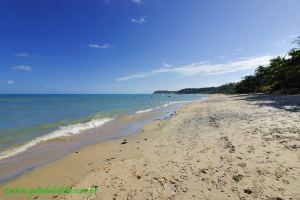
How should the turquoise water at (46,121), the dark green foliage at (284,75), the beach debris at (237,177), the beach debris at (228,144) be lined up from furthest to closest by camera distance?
the dark green foliage at (284,75) < the turquoise water at (46,121) < the beach debris at (228,144) < the beach debris at (237,177)

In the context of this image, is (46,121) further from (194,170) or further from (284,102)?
(284,102)

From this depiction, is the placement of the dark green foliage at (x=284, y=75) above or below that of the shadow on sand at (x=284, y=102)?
above

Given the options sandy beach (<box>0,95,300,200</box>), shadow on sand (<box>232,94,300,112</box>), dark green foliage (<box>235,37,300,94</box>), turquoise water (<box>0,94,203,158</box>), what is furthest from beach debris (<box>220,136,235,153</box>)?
dark green foliage (<box>235,37,300,94</box>)

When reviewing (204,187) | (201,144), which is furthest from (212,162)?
(201,144)

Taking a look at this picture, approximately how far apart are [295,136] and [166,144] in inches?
185

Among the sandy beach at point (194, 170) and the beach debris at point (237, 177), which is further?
the beach debris at point (237, 177)

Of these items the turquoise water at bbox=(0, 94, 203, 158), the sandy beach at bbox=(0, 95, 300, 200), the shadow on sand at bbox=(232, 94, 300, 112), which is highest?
the shadow on sand at bbox=(232, 94, 300, 112)

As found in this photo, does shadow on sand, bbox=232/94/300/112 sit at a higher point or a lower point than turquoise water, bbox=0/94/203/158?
higher

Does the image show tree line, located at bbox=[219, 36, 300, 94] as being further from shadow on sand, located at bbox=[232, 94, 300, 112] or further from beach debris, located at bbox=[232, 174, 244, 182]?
beach debris, located at bbox=[232, 174, 244, 182]

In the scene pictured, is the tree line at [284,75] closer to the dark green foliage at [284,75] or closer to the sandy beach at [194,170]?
the dark green foliage at [284,75]

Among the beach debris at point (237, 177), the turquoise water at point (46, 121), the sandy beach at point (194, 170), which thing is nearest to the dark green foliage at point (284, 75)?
the turquoise water at point (46, 121)

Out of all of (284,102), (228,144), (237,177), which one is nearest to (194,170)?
(237,177)

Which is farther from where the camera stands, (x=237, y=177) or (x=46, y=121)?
(x=46, y=121)

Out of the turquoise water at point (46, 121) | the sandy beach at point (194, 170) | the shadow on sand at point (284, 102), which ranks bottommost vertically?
the turquoise water at point (46, 121)
